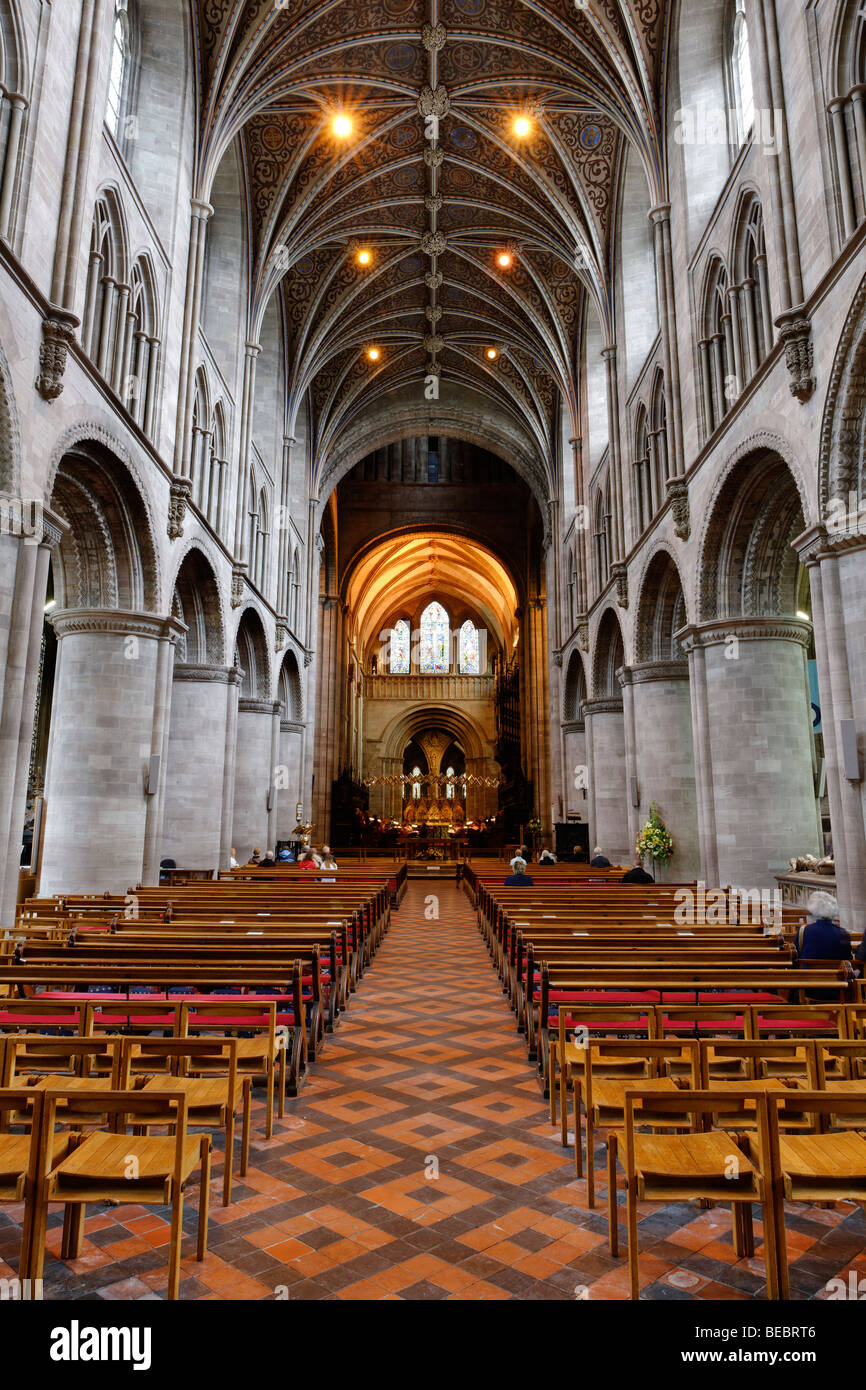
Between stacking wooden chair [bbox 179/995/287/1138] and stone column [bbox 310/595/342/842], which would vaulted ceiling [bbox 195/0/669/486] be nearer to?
stone column [bbox 310/595/342/842]

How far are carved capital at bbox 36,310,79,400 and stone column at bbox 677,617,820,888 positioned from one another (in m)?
9.41

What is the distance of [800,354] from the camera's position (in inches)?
359

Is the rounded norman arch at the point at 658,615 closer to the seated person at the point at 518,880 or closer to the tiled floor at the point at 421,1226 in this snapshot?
the seated person at the point at 518,880

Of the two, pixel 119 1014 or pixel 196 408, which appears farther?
pixel 196 408

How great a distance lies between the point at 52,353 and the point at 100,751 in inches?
227

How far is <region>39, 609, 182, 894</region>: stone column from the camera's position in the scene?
12195 millimetres

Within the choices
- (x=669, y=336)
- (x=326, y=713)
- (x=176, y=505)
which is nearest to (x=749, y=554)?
(x=669, y=336)

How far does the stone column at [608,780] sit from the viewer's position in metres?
20.8

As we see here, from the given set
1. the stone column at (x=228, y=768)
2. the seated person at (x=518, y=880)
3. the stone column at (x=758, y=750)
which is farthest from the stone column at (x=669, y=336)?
the stone column at (x=228, y=768)

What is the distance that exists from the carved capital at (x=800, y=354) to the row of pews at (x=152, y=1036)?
7.44m
